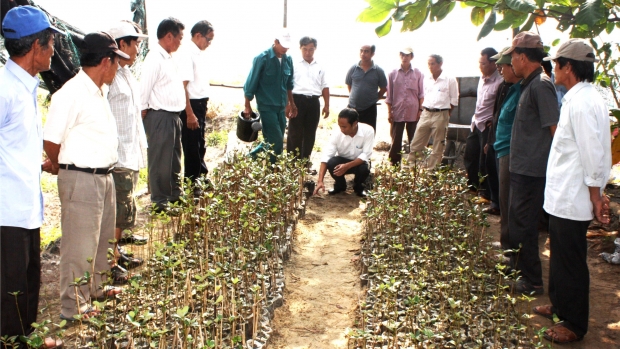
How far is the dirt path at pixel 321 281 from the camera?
13.7 ft

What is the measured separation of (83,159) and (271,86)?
3894 mm

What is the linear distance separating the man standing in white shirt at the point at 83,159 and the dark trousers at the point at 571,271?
9.20 ft

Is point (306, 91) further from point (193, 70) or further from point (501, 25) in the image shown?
point (501, 25)

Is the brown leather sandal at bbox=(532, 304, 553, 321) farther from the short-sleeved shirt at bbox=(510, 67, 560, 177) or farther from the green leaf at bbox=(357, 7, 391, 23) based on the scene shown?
the green leaf at bbox=(357, 7, 391, 23)

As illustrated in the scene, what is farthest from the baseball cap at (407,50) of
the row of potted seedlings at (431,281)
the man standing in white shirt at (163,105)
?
the man standing in white shirt at (163,105)

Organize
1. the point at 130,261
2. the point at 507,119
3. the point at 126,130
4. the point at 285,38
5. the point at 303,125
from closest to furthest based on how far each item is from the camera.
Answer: the point at 126,130 → the point at 130,261 → the point at 507,119 → the point at 285,38 → the point at 303,125

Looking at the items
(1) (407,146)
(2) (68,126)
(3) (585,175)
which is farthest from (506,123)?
(1) (407,146)

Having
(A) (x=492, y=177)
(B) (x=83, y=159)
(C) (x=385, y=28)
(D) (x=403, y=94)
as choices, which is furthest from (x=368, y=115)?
(B) (x=83, y=159)

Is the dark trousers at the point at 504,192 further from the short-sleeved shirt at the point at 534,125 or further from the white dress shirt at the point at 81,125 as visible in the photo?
the white dress shirt at the point at 81,125

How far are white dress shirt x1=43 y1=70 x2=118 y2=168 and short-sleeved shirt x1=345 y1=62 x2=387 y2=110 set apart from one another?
15.5 ft

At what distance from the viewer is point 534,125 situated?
177 inches

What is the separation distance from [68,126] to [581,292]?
10.8 feet

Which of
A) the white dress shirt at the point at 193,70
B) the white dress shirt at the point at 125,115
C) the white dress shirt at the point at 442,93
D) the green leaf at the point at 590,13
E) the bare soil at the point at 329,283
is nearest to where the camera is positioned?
the green leaf at the point at 590,13

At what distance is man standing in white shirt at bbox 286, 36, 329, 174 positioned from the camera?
798 centimetres
